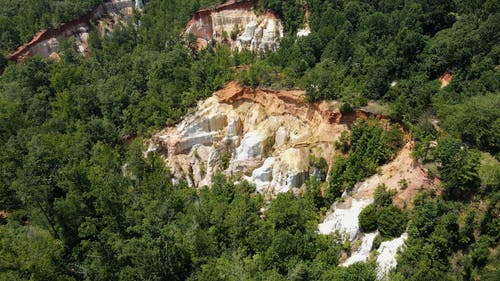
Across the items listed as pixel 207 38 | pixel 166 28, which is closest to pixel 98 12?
pixel 166 28

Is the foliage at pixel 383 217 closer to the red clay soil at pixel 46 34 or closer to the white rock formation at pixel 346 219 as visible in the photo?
the white rock formation at pixel 346 219

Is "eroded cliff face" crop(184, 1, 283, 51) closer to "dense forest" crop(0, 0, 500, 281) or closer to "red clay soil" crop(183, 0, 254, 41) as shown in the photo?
"red clay soil" crop(183, 0, 254, 41)

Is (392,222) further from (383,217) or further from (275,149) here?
(275,149)

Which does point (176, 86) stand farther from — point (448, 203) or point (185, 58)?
point (448, 203)

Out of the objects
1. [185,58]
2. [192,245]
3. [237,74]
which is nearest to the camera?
[192,245]

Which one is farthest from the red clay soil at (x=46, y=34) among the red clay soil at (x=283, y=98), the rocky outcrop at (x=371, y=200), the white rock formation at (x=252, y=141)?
the rocky outcrop at (x=371, y=200)

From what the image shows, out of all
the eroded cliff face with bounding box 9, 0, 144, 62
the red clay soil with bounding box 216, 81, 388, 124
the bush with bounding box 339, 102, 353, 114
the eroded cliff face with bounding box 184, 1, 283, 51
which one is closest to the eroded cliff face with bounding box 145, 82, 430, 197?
the red clay soil with bounding box 216, 81, 388, 124

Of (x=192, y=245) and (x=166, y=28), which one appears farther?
(x=166, y=28)
